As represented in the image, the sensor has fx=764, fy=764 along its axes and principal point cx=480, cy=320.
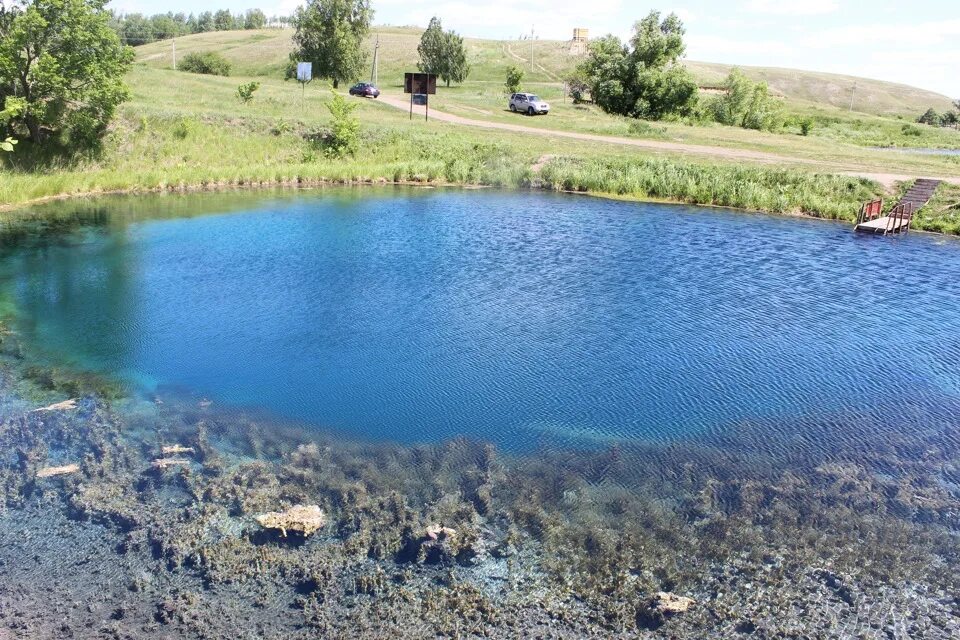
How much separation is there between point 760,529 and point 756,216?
86.9 ft

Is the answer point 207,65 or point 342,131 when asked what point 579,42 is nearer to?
point 207,65

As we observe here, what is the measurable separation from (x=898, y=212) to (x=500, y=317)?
21350 millimetres

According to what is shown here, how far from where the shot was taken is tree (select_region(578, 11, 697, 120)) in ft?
229

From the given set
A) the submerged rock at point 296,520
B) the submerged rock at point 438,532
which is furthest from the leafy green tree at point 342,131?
the submerged rock at point 438,532

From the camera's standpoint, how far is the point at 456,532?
423 inches

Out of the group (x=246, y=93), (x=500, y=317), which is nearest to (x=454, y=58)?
(x=246, y=93)

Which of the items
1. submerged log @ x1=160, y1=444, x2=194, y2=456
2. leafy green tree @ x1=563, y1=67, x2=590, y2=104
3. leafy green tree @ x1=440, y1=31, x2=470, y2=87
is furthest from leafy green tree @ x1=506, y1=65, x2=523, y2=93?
submerged log @ x1=160, y1=444, x2=194, y2=456

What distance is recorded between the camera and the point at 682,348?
59.9ft

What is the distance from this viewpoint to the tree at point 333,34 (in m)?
64.0

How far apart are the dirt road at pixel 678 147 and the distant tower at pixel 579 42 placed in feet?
219

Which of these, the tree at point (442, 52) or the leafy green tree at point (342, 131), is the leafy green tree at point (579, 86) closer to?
the tree at point (442, 52)

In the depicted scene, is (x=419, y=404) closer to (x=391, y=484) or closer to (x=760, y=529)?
(x=391, y=484)

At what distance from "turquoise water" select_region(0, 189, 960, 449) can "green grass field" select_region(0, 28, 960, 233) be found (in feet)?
16.3

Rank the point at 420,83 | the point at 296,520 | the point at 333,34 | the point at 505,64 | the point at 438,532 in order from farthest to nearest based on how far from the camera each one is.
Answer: the point at 505,64, the point at 333,34, the point at 420,83, the point at 296,520, the point at 438,532
